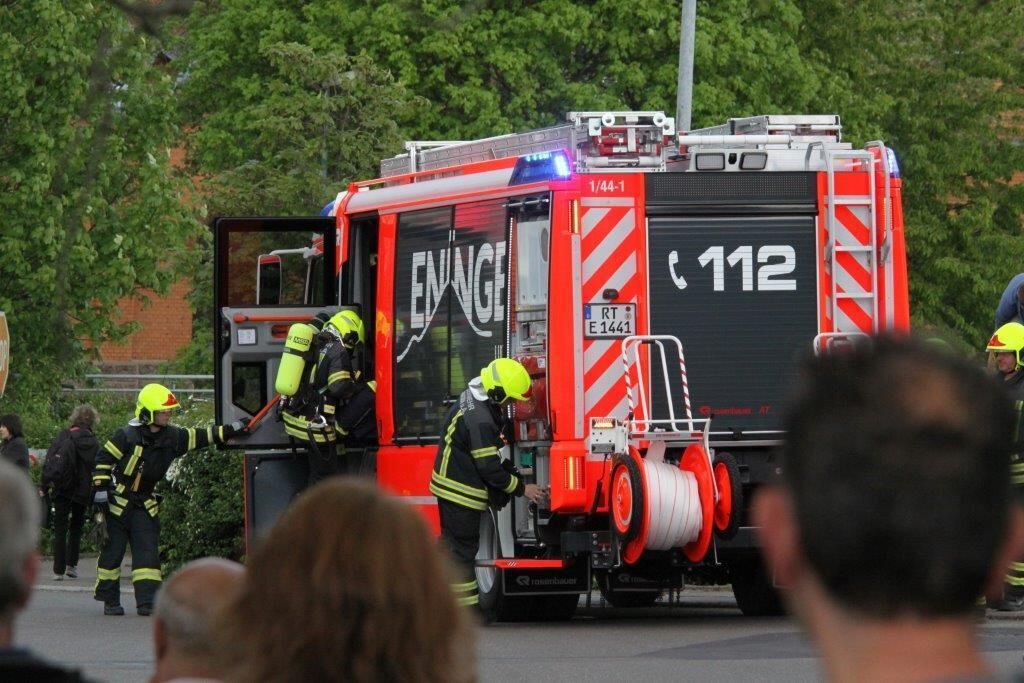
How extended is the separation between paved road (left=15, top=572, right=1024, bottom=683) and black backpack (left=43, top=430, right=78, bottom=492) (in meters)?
3.66

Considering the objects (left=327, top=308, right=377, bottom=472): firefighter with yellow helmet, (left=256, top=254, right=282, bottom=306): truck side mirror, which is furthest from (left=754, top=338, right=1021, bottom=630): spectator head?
(left=256, top=254, right=282, bottom=306): truck side mirror

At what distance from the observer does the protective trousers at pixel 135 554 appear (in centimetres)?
1414

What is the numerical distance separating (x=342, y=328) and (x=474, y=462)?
2.20 metres

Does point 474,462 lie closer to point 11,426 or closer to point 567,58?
point 11,426

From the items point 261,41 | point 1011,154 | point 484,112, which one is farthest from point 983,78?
point 261,41

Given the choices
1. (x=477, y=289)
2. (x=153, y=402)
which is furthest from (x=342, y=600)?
(x=153, y=402)

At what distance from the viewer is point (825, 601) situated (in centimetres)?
190

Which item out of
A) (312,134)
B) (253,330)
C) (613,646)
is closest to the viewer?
(613,646)

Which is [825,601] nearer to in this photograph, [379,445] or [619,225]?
[619,225]

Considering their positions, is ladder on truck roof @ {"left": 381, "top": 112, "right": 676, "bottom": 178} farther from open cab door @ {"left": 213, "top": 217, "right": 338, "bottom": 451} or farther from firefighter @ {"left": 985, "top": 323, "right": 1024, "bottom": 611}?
firefighter @ {"left": 985, "top": 323, "right": 1024, "bottom": 611}

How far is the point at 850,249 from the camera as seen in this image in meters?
12.7

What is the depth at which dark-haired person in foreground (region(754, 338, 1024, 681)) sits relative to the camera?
1834 mm

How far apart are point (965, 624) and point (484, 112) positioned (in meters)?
30.2

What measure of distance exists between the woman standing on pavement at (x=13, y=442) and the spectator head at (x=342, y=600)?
16212 mm
